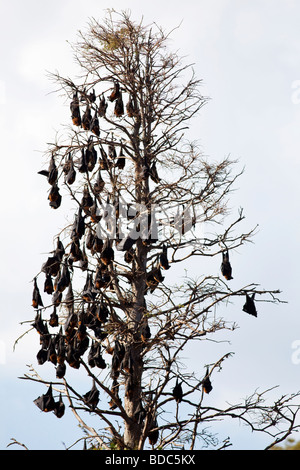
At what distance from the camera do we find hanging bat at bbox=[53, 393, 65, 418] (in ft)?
38.6

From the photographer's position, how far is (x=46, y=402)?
11.7m

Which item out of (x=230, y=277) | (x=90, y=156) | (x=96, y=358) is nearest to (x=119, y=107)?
(x=90, y=156)

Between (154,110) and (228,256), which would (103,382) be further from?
(154,110)

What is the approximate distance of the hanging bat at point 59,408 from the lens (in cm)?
1177

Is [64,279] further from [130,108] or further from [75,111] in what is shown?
[130,108]

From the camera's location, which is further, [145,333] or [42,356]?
[42,356]

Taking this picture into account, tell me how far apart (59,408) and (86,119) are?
5115mm

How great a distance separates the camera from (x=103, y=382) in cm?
1176

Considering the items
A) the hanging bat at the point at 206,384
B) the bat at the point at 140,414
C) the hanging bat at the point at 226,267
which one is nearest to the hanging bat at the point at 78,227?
the hanging bat at the point at 226,267

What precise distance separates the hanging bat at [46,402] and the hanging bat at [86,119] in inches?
183

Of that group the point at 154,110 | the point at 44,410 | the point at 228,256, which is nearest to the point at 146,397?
the point at 44,410

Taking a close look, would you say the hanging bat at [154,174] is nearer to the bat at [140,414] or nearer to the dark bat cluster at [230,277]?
the dark bat cluster at [230,277]

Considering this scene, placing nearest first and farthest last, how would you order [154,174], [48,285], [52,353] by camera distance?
[52,353] → [48,285] → [154,174]
